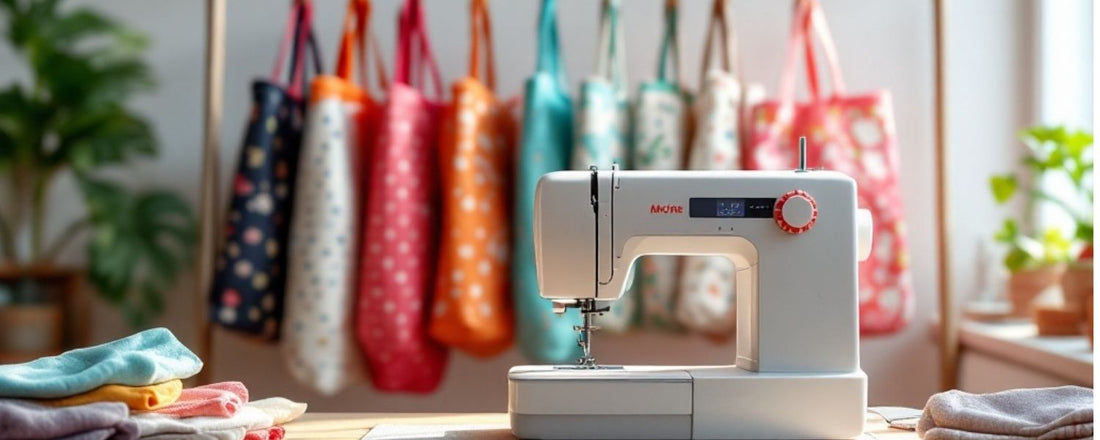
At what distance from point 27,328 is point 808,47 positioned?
1.79 m

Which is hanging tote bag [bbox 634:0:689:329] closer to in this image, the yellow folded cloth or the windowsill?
the windowsill

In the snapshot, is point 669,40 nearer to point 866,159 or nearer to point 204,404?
point 866,159

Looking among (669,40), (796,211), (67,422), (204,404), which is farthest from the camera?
(669,40)

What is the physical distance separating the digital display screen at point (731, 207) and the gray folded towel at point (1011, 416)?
0.31 metres

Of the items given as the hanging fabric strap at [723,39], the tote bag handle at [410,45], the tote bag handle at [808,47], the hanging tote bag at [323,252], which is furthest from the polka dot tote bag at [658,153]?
the hanging tote bag at [323,252]

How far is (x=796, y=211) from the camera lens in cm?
142

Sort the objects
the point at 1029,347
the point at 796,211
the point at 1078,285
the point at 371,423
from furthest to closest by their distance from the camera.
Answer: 1. the point at 1078,285
2. the point at 1029,347
3. the point at 371,423
4. the point at 796,211

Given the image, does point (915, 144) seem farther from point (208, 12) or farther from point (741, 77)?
point (208, 12)

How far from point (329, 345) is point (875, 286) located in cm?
110

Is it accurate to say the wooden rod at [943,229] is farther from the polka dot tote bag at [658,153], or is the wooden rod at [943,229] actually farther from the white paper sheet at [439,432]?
the white paper sheet at [439,432]

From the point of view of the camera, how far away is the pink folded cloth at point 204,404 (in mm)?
1294

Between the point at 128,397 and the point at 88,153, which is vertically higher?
the point at 88,153

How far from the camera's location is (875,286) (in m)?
2.34

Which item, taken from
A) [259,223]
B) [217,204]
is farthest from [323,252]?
[217,204]
